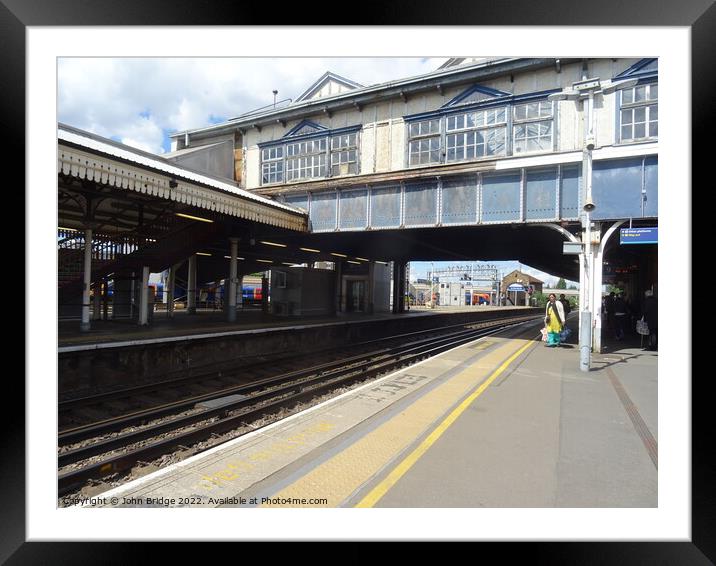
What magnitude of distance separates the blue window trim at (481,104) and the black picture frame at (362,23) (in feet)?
36.2

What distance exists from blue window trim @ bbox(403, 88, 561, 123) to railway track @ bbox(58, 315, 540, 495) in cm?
997

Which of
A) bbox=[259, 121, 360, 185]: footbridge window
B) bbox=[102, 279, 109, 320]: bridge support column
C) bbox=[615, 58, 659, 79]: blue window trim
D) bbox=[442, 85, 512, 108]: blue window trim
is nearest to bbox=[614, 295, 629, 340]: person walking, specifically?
bbox=[615, 58, 659, 79]: blue window trim

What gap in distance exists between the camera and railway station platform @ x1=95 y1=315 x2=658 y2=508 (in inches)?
130

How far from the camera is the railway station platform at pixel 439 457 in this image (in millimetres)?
3299

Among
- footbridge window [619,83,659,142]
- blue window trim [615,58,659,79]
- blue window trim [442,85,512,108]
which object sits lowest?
footbridge window [619,83,659,142]

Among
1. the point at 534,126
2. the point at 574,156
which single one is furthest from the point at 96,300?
the point at 574,156

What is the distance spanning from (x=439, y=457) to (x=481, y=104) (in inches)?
522

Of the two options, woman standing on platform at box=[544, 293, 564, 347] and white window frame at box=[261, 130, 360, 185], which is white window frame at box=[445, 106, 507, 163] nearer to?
white window frame at box=[261, 130, 360, 185]

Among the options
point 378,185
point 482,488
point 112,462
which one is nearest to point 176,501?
point 112,462

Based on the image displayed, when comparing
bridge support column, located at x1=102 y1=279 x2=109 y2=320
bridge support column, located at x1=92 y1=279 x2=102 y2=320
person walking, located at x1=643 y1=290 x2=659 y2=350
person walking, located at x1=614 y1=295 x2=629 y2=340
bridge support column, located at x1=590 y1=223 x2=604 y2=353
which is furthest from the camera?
person walking, located at x1=614 y1=295 x2=629 y2=340

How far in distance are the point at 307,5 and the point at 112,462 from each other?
549cm

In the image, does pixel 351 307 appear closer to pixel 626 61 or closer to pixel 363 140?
pixel 363 140

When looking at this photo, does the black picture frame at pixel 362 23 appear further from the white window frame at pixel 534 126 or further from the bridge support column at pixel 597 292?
the white window frame at pixel 534 126

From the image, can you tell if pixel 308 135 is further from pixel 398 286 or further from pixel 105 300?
pixel 398 286
